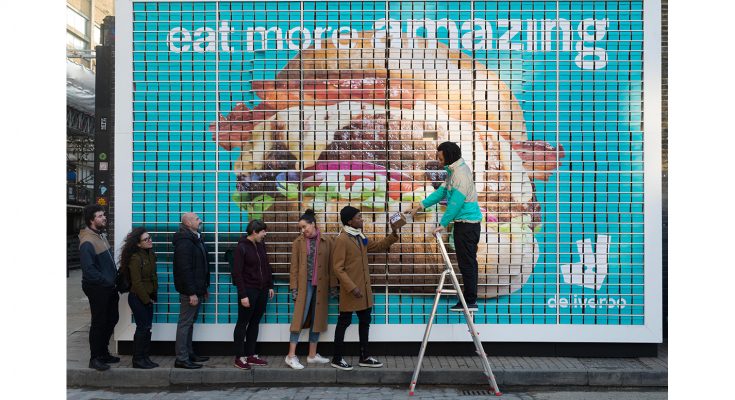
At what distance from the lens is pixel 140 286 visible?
7.80 m

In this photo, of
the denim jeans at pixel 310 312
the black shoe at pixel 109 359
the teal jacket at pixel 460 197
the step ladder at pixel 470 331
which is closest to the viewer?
the step ladder at pixel 470 331

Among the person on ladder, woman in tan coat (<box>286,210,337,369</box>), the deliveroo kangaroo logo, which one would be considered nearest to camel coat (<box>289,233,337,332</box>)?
woman in tan coat (<box>286,210,337,369</box>)

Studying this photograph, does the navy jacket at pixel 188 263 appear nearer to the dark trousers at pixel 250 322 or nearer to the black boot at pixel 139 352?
the dark trousers at pixel 250 322

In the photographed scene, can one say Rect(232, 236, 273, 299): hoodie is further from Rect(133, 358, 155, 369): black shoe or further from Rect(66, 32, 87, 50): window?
Rect(66, 32, 87, 50): window

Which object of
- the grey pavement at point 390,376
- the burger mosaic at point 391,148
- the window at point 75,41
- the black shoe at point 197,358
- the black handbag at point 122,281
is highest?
the window at point 75,41

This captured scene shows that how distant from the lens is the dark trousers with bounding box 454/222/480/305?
7355mm

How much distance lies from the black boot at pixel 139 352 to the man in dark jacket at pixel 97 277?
0.34 m

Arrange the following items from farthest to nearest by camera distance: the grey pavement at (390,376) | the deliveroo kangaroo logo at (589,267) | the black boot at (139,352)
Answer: the deliveroo kangaroo logo at (589,267) < the black boot at (139,352) < the grey pavement at (390,376)

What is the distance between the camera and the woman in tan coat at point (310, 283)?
8.03 m

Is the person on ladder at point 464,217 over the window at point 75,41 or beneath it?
beneath

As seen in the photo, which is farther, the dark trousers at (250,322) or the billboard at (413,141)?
the billboard at (413,141)

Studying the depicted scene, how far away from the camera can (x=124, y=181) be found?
8.59 m

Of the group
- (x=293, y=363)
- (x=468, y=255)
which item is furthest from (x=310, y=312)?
(x=468, y=255)

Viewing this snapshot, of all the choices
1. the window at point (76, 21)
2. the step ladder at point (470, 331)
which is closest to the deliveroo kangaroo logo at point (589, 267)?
the step ladder at point (470, 331)
